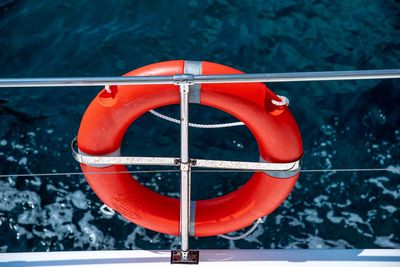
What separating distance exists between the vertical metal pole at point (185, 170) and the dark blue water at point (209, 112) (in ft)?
3.32

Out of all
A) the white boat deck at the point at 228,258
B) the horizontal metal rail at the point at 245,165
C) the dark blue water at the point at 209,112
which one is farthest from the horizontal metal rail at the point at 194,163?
the dark blue water at the point at 209,112

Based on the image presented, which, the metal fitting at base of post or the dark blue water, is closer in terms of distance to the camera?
the metal fitting at base of post

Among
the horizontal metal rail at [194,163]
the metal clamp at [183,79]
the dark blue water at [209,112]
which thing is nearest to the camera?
the metal clamp at [183,79]

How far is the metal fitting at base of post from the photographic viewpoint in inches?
83.6

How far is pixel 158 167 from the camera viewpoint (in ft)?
11.8

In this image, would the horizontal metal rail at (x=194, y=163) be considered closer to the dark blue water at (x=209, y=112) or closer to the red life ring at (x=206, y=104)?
the red life ring at (x=206, y=104)

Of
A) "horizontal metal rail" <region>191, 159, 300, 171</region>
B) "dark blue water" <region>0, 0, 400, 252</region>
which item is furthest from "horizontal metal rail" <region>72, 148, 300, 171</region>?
"dark blue water" <region>0, 0, 400, 252</region>

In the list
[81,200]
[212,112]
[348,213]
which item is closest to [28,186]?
[81,200]

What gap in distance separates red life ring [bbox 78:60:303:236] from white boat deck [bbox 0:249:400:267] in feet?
0.62

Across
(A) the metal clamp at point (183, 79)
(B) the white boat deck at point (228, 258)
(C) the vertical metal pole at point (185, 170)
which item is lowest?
(B) the white boat deck at point (228, 258)

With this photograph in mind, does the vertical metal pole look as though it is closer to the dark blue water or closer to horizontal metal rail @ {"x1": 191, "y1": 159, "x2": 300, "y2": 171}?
horizontal metal rail @ {"x1": 191, "y1": 159, "x2": 300, "y2": 171}

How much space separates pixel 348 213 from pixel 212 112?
3.64ft

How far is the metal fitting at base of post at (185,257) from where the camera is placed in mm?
2123

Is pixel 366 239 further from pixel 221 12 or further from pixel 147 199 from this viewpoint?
pixel 221 12
